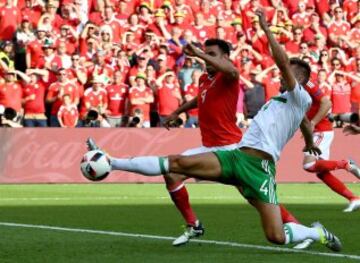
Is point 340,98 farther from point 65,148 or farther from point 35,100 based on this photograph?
point 35,100

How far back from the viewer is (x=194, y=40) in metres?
27.0

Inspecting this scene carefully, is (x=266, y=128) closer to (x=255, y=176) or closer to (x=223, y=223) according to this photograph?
(x=255, y=176)

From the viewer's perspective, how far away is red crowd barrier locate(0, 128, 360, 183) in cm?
2392

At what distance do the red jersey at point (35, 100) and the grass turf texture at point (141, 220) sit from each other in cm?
184

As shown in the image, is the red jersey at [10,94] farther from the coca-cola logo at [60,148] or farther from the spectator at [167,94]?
the spectator at [167,94]

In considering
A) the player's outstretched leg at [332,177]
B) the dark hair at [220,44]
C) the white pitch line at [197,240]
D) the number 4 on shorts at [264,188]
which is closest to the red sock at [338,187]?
the player's outstretched leg at [332,177]

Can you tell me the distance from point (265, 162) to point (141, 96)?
14.7 m

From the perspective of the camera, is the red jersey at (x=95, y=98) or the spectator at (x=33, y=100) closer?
the spectator at (x=33, y=100)

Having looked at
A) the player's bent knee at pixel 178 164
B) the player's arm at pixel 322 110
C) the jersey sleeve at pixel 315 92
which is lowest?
the player's arm at pixel 322 110

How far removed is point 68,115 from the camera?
24.6 m

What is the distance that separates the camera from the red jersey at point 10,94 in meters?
24.0

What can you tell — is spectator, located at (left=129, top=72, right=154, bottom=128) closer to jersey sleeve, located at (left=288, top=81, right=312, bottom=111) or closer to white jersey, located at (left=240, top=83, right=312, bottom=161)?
white jersey, located at (left=240, top=83, right=312, bottom=161)

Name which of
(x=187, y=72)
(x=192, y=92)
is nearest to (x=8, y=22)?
→ (x=187, y=72)

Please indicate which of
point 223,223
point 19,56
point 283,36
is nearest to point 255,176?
point 223,223
